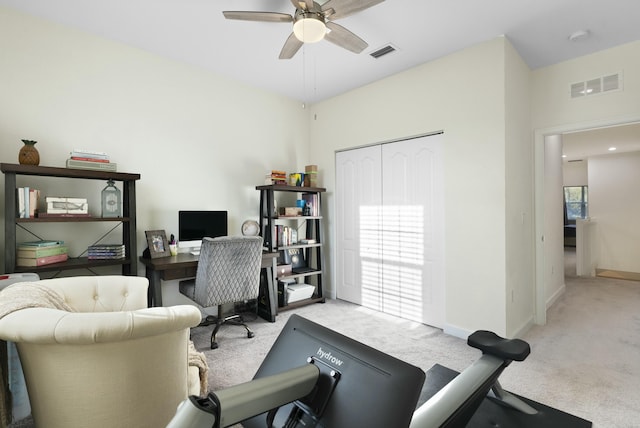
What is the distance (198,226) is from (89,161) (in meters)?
1.10

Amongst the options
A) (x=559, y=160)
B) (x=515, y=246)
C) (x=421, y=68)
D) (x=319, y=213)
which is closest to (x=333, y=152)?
(x=319, y=213)

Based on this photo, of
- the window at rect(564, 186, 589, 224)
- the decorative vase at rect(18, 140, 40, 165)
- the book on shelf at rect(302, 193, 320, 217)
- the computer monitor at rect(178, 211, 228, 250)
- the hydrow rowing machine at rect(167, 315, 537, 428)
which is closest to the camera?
the hydrow rowing machine at rect(167, 315, 537, 428)

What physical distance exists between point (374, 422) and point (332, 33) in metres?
2.40

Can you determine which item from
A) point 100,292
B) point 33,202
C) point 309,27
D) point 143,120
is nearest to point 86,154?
point 33,202

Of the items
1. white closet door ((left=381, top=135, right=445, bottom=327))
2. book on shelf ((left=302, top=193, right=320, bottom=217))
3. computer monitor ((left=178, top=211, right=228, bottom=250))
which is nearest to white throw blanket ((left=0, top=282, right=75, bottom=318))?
computer monitor ((left=178, top=211, right=228, bottom=250))

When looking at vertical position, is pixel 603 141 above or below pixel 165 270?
above

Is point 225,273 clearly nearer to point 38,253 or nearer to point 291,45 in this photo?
point 38,253

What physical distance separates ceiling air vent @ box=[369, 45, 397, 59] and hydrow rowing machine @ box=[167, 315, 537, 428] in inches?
116

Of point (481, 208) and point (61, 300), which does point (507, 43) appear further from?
point (61, 300)

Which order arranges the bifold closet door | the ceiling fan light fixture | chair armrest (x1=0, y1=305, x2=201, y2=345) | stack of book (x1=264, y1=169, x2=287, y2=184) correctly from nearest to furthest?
chair armrest (x1=0, y1=305, x2=201, y2=345) → the ceiling fan light fixture → the bifold closet door → stack of book (x1=264, y1=169, x2=287, y2=184)

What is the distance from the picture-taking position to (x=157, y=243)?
Result: 3.04 metres

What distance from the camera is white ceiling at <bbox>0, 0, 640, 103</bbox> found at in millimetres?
2389

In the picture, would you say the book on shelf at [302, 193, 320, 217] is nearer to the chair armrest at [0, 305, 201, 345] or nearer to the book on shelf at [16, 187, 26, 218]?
the book on shelf at [16, 187, 26, 218]

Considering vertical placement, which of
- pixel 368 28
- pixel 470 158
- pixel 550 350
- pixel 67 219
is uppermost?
pixel 368 28
